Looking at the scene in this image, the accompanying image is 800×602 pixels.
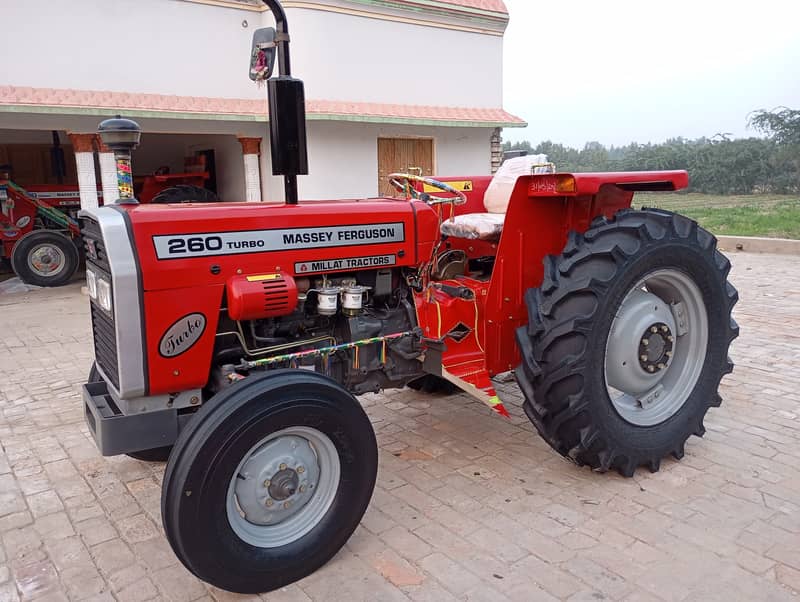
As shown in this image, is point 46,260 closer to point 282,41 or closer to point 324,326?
point 324,326

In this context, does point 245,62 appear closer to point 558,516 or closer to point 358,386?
point 358,386

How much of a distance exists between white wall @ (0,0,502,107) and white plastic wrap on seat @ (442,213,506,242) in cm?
627

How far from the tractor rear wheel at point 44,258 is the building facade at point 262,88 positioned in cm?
135

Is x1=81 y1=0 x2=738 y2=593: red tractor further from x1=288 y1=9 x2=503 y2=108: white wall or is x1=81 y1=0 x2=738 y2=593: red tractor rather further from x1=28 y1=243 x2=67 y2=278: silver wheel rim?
x1=28 y1=243 x2=67 y2=278: silver wheel rim

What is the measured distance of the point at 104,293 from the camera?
2.68 meters

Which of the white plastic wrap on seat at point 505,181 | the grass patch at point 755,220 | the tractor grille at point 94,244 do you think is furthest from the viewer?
the grass patch at point 755,220

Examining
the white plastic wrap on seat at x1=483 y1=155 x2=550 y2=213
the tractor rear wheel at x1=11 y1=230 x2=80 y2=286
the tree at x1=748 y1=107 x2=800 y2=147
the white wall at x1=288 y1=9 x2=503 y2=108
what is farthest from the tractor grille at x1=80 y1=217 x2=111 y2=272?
the tree at x1=748 y1=107 x2=800 y2=147

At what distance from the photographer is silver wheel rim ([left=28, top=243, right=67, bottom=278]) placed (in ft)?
31.4

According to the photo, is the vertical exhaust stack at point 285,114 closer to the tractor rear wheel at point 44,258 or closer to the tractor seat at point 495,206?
the tractor seat at point 495,206

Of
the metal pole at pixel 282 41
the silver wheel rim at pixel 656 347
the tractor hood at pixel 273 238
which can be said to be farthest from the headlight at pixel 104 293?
the silver wheel rim at pixel 656 347

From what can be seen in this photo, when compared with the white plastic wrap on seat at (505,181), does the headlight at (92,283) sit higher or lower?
lower

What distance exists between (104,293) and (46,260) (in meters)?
8.07

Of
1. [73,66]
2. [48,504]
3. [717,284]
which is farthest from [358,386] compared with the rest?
[73,66]

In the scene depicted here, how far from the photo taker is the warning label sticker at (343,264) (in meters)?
2.87
